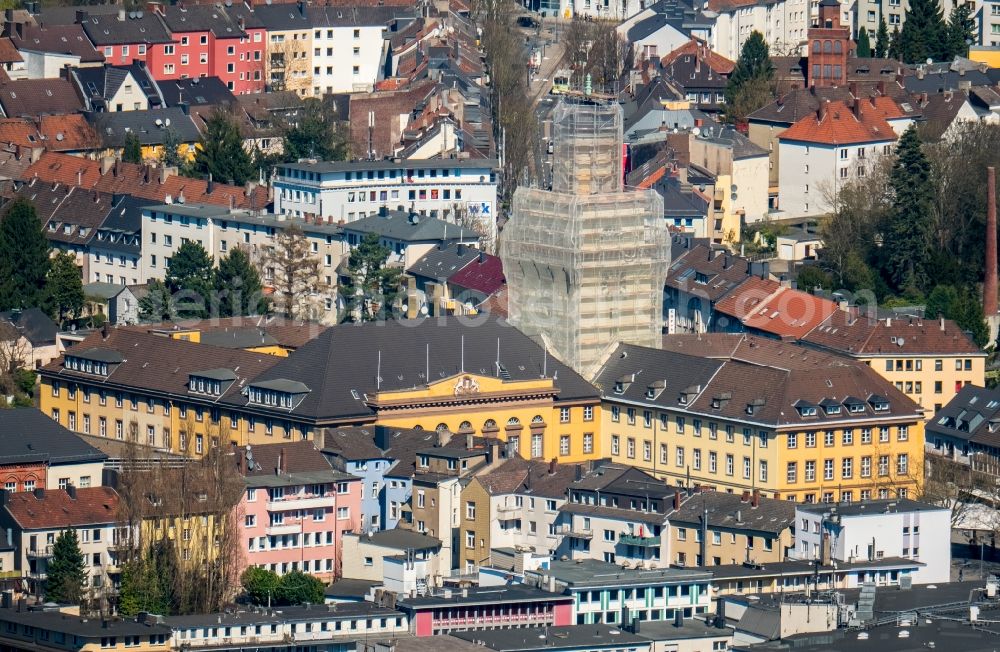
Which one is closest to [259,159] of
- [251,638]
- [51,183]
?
[51,183]

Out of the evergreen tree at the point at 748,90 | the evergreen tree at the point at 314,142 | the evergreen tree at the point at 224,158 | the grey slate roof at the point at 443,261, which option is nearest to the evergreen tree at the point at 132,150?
the evergreen tree at the point at 224,158

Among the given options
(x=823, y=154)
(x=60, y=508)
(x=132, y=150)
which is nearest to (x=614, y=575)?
(x=60, y=508)

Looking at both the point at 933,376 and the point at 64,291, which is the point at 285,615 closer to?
the point at 933,376

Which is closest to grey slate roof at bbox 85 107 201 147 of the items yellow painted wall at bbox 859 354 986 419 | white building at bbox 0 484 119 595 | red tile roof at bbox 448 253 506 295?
red tile roof at bbox 448 253 506 295

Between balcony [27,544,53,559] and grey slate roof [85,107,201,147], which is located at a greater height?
grey slate roof [85,107,201,147]

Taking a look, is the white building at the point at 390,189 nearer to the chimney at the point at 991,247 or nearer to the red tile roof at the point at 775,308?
the red tile roof at the point at 775,308

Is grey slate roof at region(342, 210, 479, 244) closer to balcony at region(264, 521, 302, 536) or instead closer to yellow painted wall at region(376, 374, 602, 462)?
yellow painted wall at region(376, 374, 602, 462)
